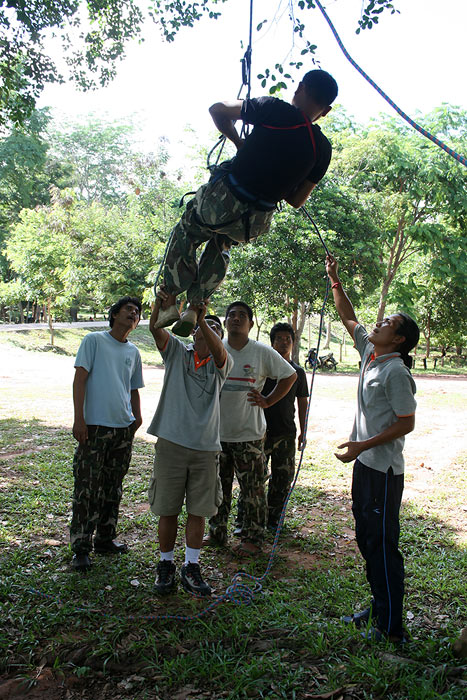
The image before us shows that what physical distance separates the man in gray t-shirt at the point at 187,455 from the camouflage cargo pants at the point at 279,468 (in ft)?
3.89

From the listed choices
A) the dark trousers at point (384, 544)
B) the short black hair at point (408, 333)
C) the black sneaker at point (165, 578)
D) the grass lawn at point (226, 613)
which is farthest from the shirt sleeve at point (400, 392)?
the black sneaker at point (165, 578)

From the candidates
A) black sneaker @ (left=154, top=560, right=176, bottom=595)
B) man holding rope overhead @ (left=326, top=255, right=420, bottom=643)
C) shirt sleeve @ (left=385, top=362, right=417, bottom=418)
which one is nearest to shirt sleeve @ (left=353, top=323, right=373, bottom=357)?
man holding rope overhead @ (left=326, top=255, right=420, bottom=643)

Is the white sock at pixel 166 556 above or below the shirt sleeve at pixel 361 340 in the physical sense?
below

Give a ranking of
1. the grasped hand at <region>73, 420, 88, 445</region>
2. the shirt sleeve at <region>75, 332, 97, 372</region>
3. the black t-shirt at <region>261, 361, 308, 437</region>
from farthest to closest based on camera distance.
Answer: the black t-shirt at <region>261, 361, 308, 437</region>
the shirt sleeve at <region>75, 332, 97, 372</region>
the grasped hand at <region>73, 420, 88, 445</region>

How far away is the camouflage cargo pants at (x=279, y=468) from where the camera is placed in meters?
4.65

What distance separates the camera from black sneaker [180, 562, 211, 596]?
3415 millimetres

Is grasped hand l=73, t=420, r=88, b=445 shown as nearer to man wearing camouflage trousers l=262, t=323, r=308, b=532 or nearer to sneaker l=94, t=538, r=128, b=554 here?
sneaker l=94, t=538, r=128, b=554

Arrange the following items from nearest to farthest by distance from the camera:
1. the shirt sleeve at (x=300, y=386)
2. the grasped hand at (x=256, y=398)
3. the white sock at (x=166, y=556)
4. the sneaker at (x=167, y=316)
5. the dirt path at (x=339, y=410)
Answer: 1. the sneaker at (x=167, y=316)
2. the white sock at (x=166, y=556)
3. the grasped hand at (x=256, y=398)
4. the shirt sleeve at (x=300, y=386)
5. the dirt path at (x=339, y=410)

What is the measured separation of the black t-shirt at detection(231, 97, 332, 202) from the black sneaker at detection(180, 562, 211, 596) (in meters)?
2.40

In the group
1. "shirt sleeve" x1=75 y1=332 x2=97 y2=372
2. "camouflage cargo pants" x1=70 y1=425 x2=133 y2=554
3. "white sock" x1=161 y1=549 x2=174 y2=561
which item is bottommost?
"white sock" x1=161 y1=549 x2=174 y2=561

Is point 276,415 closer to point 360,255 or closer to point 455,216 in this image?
point 360,255

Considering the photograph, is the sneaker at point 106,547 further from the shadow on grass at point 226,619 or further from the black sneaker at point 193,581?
the black sneaker at point 193,581

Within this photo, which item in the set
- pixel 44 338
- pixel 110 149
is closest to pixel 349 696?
pixel 44 338

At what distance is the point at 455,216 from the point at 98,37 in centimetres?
1275
